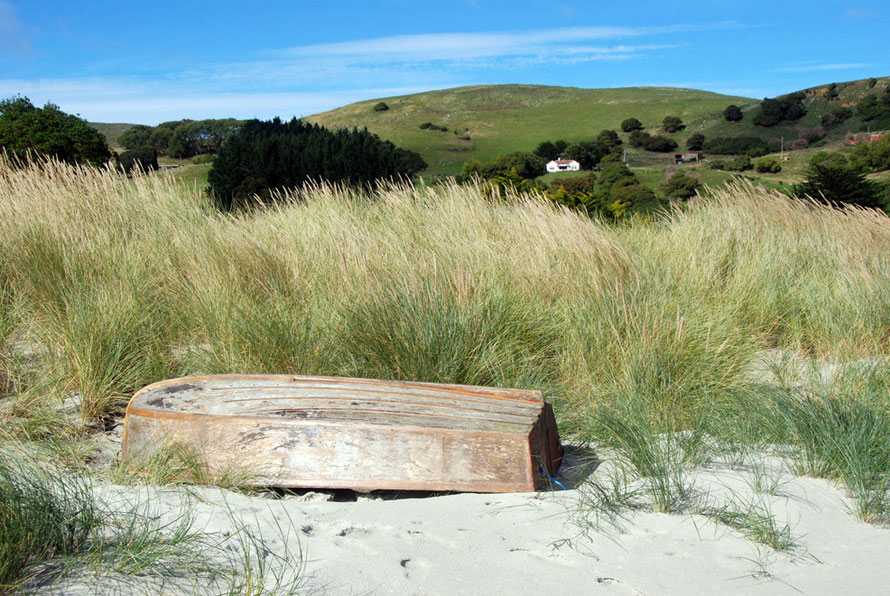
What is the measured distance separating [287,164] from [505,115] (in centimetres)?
6324

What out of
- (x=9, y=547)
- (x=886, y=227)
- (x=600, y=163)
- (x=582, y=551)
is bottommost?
(x=582, y=551)

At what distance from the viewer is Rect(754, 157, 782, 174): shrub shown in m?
32.7

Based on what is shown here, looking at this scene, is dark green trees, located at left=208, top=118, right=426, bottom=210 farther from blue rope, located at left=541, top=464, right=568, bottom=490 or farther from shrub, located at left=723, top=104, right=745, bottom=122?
shrub, located at left=723, top=104, right=745, bottom=122

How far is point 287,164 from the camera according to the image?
431 inches

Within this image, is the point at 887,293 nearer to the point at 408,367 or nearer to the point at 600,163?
the point at 408,367

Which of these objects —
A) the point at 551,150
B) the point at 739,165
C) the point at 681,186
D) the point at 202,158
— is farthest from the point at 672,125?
the point at 202,158

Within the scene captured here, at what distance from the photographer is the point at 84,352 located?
3578 millimetres

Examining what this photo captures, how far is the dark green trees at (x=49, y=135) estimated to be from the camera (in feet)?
44.0

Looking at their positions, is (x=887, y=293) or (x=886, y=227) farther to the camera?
(x=886, y=227)

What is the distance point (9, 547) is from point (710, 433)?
2.73 metres

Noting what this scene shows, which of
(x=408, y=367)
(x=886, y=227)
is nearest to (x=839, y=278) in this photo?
(x=886, y=227)

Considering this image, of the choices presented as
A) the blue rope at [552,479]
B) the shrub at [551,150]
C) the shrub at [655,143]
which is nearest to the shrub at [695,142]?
the shrub at [655,143]

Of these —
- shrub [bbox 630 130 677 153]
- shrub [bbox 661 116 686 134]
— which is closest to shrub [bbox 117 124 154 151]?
shrub [bbox 630 130 677 153]

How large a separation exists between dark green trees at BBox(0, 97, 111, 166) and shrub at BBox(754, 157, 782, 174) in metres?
29.7
